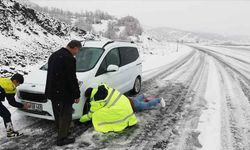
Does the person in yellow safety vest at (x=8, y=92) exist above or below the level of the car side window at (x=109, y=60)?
below

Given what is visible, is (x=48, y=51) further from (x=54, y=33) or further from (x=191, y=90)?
(x=191, y=90)

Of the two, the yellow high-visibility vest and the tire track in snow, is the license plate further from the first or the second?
the tire track in snow

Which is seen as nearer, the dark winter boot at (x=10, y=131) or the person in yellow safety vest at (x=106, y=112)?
the dark winter boot at (x=10, y=131)

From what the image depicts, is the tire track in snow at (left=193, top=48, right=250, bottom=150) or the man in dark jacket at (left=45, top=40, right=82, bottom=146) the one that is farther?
the tire track in snow at (left=193, top=48, right=250, bottom=150)

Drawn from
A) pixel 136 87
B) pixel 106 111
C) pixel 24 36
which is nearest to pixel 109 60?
pixel 106 111

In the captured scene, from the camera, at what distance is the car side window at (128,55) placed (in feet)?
26.4

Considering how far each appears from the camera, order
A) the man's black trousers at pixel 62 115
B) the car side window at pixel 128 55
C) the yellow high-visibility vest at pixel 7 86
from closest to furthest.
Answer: the man's black trousers at pixel 62 115, the yellow high-visibility vest at pixel 7 86, the car side window at pixel 128 55

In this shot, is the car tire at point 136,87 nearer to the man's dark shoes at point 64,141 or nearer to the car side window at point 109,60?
the car side window at point 109,60

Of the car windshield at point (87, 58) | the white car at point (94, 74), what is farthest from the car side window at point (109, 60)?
the car windshield at point (87, 58)

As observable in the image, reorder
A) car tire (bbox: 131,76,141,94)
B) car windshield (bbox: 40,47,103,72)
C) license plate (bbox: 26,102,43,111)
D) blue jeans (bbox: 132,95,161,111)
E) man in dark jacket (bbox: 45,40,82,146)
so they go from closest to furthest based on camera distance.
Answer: man in dark jacket (bbox: 45,40,82,146) < license plate (bbox: 26,102,43,111) < car windshield (bbox: 40,47,103,72) < blue jeans (bbox: 132,95,161,111) < car tire (bbox: 131,76,141,94)

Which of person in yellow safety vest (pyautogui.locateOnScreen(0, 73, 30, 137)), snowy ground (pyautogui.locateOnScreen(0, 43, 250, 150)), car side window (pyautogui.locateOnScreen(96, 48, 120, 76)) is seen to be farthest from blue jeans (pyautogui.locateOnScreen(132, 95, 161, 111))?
person in yellow safety vest (pyautogui.locateOnScreen(0, 73, 30, 137))

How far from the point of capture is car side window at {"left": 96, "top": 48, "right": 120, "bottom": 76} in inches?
263

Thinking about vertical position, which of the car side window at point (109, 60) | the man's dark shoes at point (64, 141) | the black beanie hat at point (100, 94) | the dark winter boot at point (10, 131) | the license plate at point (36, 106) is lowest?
the man's dark shoes at point (64, 141)

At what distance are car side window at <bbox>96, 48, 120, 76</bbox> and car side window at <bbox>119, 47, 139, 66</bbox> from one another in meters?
0.30
